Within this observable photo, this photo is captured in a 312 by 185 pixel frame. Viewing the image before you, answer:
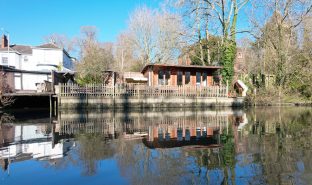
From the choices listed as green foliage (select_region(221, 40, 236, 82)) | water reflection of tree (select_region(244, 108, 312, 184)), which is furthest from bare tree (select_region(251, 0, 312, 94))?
water reflection of tree (select_region(244, 108, 312, 184))

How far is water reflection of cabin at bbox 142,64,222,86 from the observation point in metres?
30.0

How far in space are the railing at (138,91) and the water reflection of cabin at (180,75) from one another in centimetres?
264

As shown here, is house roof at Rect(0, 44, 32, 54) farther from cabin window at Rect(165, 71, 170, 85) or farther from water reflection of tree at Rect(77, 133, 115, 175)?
water reflection of tree at Rect(77, 133, 115, 175)

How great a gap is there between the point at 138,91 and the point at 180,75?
21.5 feet

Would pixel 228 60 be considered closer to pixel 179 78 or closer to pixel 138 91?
pixel 179 78

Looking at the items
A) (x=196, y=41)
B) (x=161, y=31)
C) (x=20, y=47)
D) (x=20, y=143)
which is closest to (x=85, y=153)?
(x=20, y=143)

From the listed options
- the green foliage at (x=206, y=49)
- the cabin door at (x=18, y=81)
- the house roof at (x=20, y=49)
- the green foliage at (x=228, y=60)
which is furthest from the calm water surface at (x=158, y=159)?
the house roof at (x=20, y=49)

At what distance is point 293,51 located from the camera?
35.8 metres

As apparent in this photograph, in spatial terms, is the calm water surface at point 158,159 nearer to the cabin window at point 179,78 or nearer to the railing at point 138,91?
the railing at point 138,91

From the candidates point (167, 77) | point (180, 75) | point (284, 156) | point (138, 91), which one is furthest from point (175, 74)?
point (284, 156)

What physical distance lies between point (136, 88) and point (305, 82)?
77.0ft

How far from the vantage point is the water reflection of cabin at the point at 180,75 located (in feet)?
98.5

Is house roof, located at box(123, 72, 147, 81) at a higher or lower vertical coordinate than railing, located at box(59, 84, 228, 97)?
higher

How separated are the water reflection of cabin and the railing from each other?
8.66 ft
